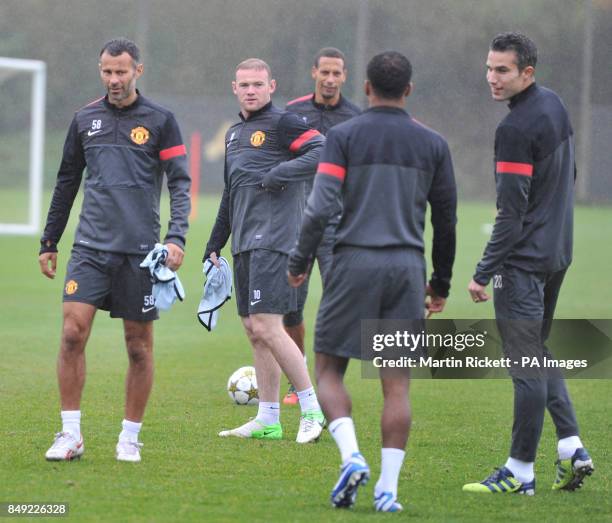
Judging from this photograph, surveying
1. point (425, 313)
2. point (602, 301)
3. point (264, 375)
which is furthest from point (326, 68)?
point (602, 301)

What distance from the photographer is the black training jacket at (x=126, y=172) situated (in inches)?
253

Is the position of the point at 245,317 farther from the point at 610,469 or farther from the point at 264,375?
the point at 610,469

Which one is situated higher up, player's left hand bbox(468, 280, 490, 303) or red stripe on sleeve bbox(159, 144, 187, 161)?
red stripe on sleeve bbox(159, 144, 187, 161)

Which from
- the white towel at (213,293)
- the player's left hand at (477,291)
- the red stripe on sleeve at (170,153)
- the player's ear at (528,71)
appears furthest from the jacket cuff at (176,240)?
the player's ear at (528,71)

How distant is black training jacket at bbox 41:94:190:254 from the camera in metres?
6.43

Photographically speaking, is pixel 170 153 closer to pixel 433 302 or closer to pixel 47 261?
→ pixel 47 261

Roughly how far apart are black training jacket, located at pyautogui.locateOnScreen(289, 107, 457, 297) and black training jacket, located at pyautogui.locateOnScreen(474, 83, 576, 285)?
0.46 m

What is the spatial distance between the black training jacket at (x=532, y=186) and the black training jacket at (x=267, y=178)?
170 cm

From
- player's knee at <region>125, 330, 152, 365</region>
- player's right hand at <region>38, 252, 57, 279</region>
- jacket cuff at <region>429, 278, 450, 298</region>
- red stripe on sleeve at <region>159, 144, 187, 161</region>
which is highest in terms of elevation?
red stripe on sleeve at <region>159, 144, 187, 161</region>

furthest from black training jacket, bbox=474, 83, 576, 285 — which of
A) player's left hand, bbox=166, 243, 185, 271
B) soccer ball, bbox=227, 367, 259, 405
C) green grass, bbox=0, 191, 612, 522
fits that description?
soccer ball, bbox=227, 367, 259, 405

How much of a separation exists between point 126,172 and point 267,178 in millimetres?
1068

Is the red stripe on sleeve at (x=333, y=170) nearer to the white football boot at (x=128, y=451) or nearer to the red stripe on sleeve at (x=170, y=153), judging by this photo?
the red stripe on sleeve at (x=170, y=153)

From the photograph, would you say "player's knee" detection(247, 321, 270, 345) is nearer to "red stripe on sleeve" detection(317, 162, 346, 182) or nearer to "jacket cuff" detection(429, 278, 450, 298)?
"jacket cuff" detection(429, 278, 450, 298)

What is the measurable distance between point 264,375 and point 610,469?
7.24 ft
